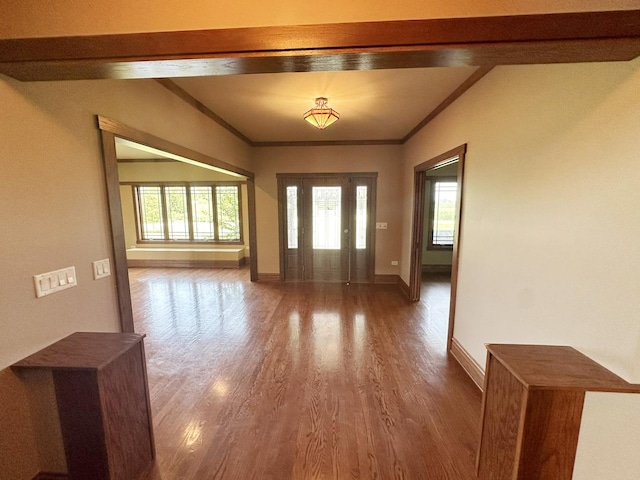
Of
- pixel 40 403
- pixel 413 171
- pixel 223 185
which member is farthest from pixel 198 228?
pixel 40 403

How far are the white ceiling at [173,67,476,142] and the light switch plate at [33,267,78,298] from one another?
1.89 meters

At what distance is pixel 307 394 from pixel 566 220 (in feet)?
7.00

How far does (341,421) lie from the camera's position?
1911mm

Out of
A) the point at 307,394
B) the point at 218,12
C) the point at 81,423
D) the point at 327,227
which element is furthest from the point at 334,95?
the point at 81,423

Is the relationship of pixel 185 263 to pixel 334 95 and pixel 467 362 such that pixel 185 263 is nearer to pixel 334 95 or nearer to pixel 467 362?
pixel 334 95

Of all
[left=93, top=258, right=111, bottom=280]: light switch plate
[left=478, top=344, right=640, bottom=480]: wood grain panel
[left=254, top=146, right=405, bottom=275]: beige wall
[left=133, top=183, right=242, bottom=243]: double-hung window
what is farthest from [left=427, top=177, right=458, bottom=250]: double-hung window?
[left=93, top=258, right=111, bottom=280]: light switch plate

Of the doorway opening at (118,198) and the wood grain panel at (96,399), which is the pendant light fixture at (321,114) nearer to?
the doorway opening at (118,198)

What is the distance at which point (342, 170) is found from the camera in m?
5.02

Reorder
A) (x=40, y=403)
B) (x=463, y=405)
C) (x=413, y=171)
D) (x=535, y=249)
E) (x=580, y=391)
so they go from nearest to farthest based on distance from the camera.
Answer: (x=580, y=391)
(x=40, y=403)
(x=535, y=249)
(x=463, y=405)
(x=413, y=171)

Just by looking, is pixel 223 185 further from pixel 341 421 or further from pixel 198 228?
pixel 341 421

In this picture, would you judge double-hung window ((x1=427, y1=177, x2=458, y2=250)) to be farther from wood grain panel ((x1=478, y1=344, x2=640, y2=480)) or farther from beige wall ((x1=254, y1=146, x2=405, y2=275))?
wood grain panel ((x1=478, y1=344, x2=640, y2=480))

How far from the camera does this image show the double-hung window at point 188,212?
6796 millimetres

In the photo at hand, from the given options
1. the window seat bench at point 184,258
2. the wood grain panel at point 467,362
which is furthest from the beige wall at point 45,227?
the window seat bench at point 184,258

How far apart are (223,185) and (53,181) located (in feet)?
18.0
